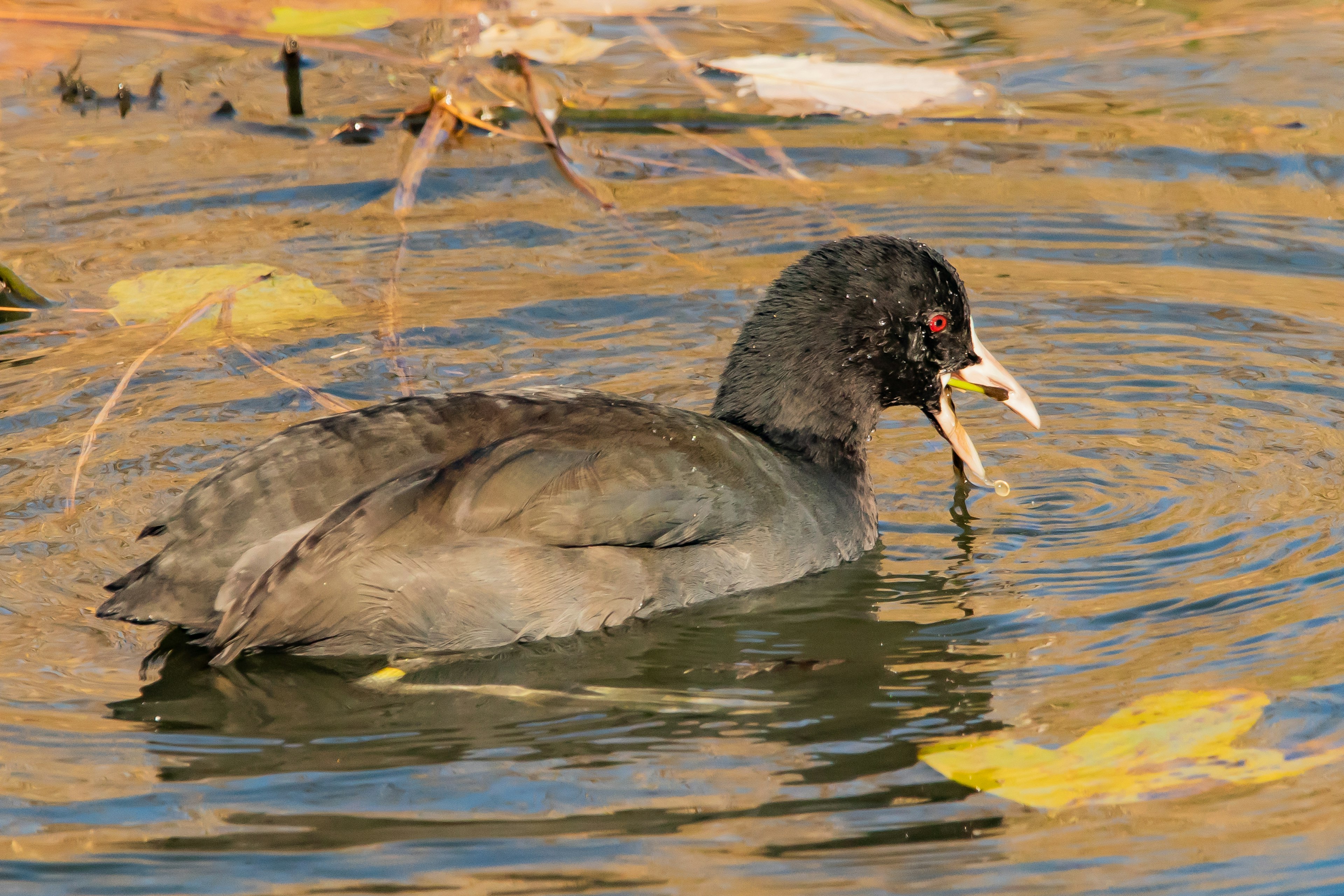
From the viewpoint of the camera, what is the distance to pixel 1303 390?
636cm

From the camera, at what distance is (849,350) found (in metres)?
5.54

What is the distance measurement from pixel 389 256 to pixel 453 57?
2193 millimetres

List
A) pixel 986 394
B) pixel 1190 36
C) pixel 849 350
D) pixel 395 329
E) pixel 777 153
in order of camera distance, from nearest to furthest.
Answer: pixel 849 350
pixel 986 394
pixel 395 329
pixel 777 153
pixel 1190 36

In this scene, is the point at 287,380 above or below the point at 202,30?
below

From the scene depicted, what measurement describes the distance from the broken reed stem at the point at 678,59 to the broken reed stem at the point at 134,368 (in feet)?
10.0

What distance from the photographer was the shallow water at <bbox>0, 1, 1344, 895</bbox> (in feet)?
12.5

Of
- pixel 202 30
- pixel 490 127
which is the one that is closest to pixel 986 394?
pixel 490 127

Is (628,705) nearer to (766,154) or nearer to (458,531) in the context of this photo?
(458,531)

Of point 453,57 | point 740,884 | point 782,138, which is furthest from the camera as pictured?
point 453,57

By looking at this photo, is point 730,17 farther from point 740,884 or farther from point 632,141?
point 740,884

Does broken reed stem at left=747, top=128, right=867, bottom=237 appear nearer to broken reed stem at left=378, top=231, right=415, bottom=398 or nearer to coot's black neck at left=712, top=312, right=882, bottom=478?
broken reed stem at left=378, top=231, right=415, bottom=398

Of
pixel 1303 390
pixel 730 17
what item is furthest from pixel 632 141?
pixel 1303 390

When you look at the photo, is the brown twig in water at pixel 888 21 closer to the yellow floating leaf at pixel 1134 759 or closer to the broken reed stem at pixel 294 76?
the broken reed stem at pixel 294 76

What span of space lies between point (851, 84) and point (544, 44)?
6.42ft
